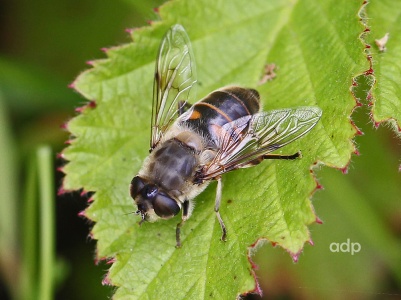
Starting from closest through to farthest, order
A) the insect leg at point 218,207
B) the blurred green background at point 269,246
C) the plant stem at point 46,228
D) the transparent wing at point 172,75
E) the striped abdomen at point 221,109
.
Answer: the insect leg at point 218,207 < the striped abdomen at point 221,109 < the transparent wing at point 172,75 < the plant stem at point 46,228 < the blurred green background at point 269,246

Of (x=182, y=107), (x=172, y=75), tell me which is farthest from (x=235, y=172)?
(x=172, y=75)

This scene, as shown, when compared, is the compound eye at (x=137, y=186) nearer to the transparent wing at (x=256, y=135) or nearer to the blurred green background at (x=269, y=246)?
the transparent wing at (x=256, y=135)

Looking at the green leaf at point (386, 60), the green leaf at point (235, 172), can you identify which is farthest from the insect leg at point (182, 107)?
the green leaf at point (386, 60)

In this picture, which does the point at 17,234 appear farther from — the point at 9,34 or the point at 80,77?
the point at 9,34

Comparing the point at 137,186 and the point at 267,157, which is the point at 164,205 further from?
the point at 267,157

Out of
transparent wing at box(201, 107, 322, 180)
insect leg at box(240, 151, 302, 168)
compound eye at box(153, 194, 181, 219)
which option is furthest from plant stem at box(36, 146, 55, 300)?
insect leg at box(240, 151, 302, 168)

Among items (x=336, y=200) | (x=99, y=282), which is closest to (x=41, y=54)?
(x=99, y=282)
